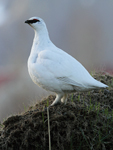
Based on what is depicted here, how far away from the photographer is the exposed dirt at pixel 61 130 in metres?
2.71

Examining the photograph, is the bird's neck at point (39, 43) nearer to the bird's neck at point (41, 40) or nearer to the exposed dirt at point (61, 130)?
the bird's neck at point (41, 40)

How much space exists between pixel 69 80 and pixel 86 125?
2.22ft

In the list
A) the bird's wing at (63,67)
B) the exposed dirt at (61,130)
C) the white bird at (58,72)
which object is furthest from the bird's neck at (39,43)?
the exposed dirt at (61,130)

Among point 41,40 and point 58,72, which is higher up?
point 41,40

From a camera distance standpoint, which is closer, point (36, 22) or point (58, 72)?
point (58, 72)

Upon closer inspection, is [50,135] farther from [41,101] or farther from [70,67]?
[41,101]

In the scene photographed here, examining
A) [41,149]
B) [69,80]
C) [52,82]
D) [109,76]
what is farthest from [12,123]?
[109,76]

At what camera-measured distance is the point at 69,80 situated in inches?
110

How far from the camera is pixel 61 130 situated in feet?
9.16

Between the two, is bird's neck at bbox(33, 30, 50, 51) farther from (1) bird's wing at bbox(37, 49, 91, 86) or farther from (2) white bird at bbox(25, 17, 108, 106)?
(1) bird's wing at bbox(37, 49, 91, 86)

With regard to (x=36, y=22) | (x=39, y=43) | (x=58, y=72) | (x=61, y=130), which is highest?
(x=36, y=22)

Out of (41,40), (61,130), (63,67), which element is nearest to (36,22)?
(41,40)

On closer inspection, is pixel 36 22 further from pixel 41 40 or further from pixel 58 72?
pixel 58 72

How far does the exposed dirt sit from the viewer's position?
2705 millimetres
